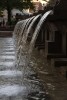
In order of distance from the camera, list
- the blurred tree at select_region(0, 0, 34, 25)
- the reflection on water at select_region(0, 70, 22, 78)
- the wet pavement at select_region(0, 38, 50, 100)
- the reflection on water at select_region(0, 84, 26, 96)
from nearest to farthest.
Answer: the wet pavement at select_region(0, 38, 50, 100)
the reflection on water at select_region(0, 84, 26, 96)
the reflection on water at select_region(0, 70, 22, 78)
the blurred tree at select_region(0, 0, 34, 25)

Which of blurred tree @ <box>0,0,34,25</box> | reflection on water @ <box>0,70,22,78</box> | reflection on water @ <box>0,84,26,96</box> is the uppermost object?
blurred tree @ <box>0,0,34,25</box>

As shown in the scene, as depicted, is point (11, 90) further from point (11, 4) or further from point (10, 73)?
point (11, 4)

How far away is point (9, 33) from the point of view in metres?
38.0

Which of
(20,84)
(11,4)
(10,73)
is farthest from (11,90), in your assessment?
(11,4)

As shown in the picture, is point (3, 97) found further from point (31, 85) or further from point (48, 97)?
point (31, 85)

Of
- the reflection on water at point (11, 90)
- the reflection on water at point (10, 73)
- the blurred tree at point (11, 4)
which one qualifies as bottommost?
the reflection on water at point (10, 73)

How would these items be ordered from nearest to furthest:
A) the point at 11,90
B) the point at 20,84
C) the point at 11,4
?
the point at 11,90, the point at 20,84, the point at 11,4

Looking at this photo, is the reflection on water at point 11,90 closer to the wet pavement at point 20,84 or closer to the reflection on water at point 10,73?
the wet pavement at point 20,84

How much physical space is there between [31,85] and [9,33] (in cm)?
2874

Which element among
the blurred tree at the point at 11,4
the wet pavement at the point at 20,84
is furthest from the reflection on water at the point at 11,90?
the blurred tree at the point at 11,4

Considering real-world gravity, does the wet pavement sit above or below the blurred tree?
below

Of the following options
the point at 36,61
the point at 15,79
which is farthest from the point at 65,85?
the point at 36,61

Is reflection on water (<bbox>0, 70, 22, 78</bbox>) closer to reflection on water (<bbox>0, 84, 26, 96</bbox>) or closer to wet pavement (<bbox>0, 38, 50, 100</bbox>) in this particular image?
wet pavement (<bbox>0, 38, 50, 100</bbox>)

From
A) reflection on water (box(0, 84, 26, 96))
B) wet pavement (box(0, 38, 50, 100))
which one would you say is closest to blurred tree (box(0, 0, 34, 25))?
wet pavement (box(0, 38, 50, 100))
